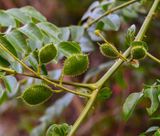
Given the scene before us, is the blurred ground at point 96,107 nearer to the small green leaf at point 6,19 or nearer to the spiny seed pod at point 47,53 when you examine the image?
the small green leaf at point 6,19

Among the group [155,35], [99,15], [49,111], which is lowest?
[155,35]

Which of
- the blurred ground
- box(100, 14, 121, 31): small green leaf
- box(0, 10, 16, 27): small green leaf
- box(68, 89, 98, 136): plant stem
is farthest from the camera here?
the blurred ground

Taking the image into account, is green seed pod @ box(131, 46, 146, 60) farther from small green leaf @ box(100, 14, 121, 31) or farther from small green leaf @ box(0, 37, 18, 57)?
small green leaf @ box(100, 14, 121, 31)

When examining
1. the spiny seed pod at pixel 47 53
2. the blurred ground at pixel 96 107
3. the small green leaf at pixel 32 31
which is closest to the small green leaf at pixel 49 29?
the small green leaf at pixel 32 31

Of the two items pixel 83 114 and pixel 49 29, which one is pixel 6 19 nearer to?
pixel 49 29

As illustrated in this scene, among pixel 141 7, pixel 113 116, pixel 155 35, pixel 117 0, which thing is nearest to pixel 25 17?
pixel 117 0

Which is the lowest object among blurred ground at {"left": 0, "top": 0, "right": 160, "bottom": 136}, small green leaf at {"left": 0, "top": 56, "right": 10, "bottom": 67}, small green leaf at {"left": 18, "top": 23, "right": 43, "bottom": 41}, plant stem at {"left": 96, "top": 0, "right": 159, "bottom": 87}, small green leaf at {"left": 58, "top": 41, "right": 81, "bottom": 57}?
blurred ground at {"left": 0, "top": 0, "right": 160, "bottom": 136}

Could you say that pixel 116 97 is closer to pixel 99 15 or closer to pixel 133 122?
pixel 133 122

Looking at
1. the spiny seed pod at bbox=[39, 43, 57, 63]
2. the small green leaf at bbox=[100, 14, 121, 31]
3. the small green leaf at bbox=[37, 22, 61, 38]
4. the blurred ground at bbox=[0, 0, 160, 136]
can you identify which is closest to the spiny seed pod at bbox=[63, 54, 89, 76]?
the spiny seed pod at bbox=[39, 43, 57, 63]
